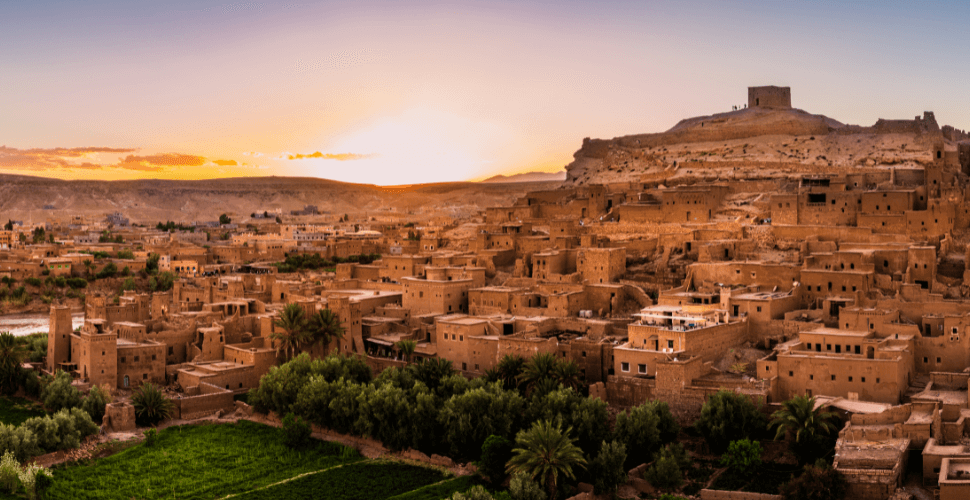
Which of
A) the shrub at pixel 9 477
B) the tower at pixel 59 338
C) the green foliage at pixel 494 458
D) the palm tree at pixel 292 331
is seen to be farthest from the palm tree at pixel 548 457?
the tower at pixel 59 338

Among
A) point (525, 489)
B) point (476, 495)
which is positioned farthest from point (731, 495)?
point (476, 495)

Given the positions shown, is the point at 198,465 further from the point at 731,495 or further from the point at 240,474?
the point at 731,495

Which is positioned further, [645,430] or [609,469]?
[645,430]

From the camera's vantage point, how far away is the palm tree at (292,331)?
31.1 meters

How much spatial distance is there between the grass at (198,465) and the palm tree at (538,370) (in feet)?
15.7

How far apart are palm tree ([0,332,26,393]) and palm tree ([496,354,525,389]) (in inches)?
589

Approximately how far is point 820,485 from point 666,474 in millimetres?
3422

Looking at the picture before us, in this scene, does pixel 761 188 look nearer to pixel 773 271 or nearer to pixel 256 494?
pixel 773 271

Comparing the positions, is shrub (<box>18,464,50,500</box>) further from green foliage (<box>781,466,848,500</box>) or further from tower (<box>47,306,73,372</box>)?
green foliage (<box>781,466,848,500</box>)

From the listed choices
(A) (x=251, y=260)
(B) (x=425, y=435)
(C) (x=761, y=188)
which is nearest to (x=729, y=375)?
(B) (x=425, y=435)

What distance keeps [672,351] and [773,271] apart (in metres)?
5.44

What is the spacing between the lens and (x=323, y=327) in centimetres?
3148

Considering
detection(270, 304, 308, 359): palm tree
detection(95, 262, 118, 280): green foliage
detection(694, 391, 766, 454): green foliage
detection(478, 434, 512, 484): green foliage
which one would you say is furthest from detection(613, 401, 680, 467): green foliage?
detection(95, 262, 118, 280): green foliage

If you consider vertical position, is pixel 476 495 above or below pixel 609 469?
below
